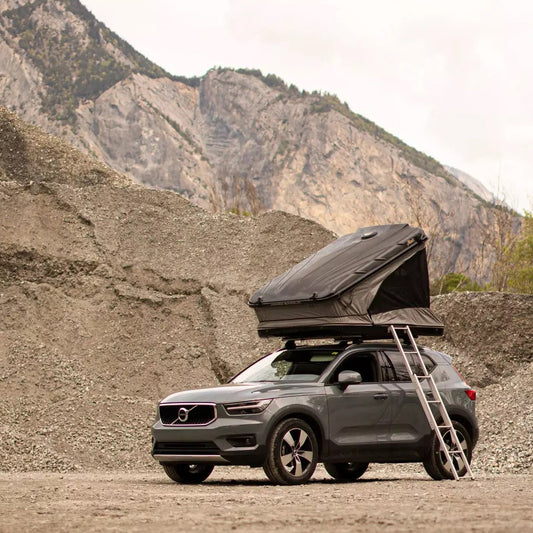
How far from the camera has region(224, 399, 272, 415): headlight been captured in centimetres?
1202

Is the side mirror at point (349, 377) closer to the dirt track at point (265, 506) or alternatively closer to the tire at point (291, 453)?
the tire at point (291, 453)

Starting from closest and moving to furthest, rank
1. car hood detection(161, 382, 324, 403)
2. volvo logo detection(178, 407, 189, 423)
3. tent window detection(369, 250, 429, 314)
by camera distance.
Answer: car hood detection(161, 382, 324, 403), volvo logo detection(178, 407, 189, 423), tent window detection(369, 250, 429, 314)

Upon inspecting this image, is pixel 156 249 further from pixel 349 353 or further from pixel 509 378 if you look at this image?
pixel 349 353

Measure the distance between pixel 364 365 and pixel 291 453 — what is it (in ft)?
6.17

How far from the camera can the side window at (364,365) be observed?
523 inches

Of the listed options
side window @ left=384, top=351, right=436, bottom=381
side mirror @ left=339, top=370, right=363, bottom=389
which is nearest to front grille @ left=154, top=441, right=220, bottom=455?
side mirror @ left=339, top=370, right=363, bottom=389

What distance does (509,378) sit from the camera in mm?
27281

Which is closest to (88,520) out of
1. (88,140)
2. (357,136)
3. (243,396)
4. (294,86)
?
(243,396)

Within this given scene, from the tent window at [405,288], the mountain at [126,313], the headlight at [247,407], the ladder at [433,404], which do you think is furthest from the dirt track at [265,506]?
the mountain at [126,313]

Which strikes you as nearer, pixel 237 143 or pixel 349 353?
pixel 349 353

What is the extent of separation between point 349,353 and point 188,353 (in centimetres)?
1446

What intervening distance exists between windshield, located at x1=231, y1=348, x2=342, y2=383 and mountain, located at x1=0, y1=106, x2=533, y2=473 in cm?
619

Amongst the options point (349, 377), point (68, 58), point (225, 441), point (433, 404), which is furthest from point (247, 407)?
point (68, 58)

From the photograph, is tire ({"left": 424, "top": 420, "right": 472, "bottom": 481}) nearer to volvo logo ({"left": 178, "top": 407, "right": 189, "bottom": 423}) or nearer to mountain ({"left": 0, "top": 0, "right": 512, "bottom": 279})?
volvo logo ({"left": 178, "top": 407, "right": 189, "bottom": 423})
